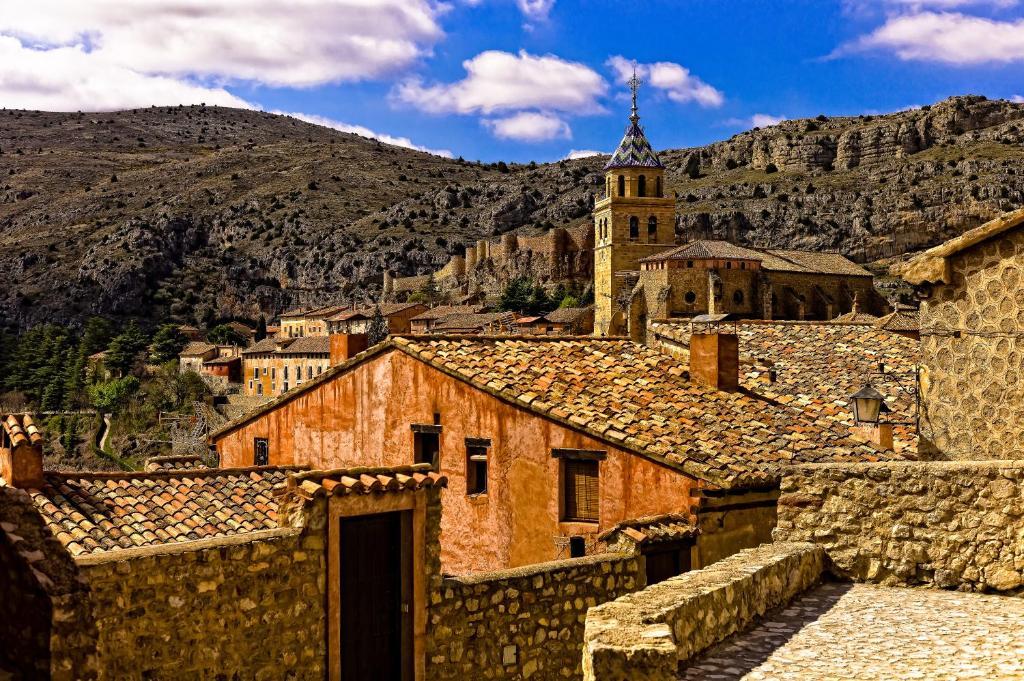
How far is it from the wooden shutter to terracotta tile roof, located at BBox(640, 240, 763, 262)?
192ft

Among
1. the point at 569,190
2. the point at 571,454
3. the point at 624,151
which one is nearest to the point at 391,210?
the point at 569,190

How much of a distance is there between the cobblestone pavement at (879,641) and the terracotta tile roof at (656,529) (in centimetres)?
468

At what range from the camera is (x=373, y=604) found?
9.44m

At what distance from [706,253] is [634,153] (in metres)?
13.7

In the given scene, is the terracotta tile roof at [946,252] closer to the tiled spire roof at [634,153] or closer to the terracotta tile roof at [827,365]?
the terracotta tile roof at [827,365]

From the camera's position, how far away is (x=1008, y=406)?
930 cm

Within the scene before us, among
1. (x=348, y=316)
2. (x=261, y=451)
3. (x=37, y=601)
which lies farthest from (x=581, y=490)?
(x=348, y=316)

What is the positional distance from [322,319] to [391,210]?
131 feet

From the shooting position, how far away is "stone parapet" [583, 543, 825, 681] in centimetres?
403

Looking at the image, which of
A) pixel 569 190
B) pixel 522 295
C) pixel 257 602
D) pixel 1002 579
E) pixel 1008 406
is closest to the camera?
pixel 1002 579

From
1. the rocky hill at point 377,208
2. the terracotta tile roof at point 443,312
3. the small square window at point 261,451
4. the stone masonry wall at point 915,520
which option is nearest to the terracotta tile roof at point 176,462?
the small square window at point 261,451

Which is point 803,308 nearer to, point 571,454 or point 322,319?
point 322,319

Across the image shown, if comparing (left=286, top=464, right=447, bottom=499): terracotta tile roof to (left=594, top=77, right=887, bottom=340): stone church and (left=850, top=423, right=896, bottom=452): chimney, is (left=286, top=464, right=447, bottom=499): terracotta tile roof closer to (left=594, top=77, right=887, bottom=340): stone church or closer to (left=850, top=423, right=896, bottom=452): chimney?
(left=850, top=423, right=896, bottom=452): chimney

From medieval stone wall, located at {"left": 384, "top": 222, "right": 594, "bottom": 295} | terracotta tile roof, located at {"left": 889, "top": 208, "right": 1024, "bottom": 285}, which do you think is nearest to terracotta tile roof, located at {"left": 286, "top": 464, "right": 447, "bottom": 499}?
terracotta tile roof, located at {"left": 889, "top": 208, "right": 1024, "bottom": 285}
